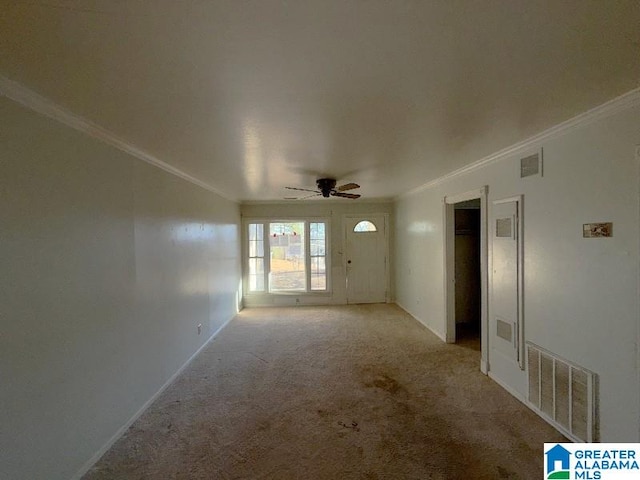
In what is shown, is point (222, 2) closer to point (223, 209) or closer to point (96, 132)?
point (96, 132)

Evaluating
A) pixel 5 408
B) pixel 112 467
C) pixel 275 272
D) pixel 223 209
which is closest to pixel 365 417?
pixel 112 467

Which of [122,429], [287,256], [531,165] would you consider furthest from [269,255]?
[531,165]

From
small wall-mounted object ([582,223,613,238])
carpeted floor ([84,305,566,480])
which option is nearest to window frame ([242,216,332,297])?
carpeted floor ([84,305,566,480])

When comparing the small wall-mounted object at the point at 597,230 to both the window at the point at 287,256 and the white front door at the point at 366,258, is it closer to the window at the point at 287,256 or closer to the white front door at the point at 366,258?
the white front door at the point at 366,258

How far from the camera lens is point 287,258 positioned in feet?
23.5

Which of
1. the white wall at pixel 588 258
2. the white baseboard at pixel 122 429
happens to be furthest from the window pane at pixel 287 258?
the white wall at pixel 588 258

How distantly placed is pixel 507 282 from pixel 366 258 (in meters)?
4.11

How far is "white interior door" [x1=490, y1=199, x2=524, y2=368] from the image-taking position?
290cm

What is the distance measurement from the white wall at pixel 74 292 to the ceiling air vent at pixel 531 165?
3493mm

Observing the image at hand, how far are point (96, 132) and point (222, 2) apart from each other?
1.72m

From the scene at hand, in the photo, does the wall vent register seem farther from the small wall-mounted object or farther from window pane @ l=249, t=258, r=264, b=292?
window pane @ l=249, t=258, r=264, b=292

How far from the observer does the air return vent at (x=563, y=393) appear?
2152 mm

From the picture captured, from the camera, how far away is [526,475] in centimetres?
197

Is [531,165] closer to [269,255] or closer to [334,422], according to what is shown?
[334,422]
